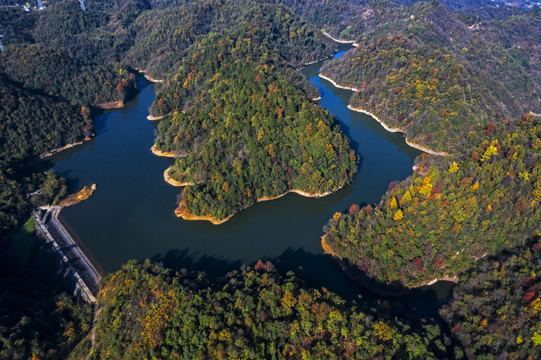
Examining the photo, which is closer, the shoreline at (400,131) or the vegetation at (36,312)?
the vegetation at (36,312)

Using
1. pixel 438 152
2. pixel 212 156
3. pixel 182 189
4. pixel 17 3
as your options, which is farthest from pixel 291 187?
pixel 17 3

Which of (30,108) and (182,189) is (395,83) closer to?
(182,189)

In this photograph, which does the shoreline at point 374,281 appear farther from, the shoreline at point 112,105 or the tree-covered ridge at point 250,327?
the shoreline at point 112,105

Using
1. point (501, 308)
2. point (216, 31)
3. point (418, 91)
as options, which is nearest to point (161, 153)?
point (418, 91)

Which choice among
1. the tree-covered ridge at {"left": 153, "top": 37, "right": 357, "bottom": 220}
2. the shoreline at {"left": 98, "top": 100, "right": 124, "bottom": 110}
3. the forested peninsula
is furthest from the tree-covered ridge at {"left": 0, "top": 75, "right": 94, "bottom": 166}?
the tree-covered ridge at {"left": 153, "top": 37, "right": 357, "bottom": 220}

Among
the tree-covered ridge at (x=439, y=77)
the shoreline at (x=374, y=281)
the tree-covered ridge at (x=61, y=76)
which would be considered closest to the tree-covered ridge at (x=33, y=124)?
the tree-covered ridge at (x=61, y=76)

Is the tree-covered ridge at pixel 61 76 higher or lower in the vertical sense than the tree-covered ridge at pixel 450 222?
higher

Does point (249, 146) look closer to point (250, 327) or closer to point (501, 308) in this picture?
point (250, 327)
